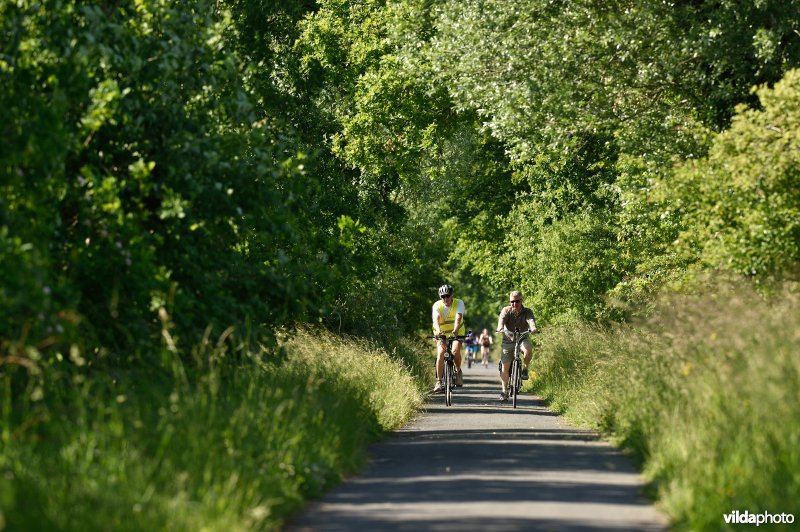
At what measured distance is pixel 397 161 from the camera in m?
35.0

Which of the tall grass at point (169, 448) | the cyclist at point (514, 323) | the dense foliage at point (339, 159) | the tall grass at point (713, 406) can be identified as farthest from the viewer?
the cyclist at point (514, 323)

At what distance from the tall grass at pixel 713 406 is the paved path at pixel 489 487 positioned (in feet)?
1.07

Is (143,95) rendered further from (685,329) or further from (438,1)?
(438,1)

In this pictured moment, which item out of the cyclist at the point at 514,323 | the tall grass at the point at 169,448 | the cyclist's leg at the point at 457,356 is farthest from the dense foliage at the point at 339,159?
the cyclist's leg at the point at 457,356

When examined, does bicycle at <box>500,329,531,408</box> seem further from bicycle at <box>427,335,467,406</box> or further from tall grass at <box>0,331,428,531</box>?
tall grass at <box>0,331,428,531</box>

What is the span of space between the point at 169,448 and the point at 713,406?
442 centimetres

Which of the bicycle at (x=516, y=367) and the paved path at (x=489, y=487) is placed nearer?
the paved path at (x=489, y=487)

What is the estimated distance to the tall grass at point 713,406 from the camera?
8.94 meters

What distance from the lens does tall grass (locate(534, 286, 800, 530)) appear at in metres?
8.94

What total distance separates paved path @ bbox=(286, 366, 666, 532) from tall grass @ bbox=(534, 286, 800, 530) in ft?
1.07

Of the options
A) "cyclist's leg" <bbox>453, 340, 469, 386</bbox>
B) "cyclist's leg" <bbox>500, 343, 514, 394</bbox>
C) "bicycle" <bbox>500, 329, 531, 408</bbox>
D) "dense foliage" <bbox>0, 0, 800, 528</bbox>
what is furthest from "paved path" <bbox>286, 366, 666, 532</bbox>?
"cyclist's leg" <bbox>453, 340, 469, 386</bbox>

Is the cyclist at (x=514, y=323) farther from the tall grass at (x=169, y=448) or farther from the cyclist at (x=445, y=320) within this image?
the tall grass at (x=169, y=448)

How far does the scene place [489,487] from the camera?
10.8 metres

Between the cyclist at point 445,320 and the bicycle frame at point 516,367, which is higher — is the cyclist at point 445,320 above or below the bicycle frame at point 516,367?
above
